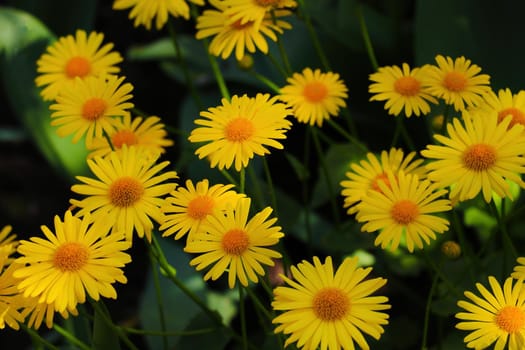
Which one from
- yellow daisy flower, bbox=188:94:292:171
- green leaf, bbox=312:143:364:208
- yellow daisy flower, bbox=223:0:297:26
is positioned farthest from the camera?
green leaf, bbox=312:143:364:208

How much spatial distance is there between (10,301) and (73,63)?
35cm

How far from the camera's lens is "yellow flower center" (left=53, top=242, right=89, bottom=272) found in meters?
0.64

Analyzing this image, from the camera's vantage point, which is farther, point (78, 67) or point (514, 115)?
point (78, 67)

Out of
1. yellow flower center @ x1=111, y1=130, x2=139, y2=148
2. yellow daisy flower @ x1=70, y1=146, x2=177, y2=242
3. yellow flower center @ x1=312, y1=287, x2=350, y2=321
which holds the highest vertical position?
yellow flower center @ x1=111, y1=130, x2=139, y2=148

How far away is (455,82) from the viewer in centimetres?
76

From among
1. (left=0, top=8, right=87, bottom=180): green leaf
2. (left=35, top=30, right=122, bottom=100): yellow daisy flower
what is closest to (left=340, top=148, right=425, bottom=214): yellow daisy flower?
(left=35, top=30, right=122, bottom=100): yellow daisy flower

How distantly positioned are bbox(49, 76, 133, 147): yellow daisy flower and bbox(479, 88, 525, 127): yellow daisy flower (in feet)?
1.15

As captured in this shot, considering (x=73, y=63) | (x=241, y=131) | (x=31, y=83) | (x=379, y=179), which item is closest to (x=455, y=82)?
(x=379, y=179)

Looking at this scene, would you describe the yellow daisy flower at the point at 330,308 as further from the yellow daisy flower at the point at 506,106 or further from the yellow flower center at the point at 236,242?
the yellow daisy flower at the point at 506,106

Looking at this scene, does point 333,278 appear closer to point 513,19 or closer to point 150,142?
Result: point 150,142

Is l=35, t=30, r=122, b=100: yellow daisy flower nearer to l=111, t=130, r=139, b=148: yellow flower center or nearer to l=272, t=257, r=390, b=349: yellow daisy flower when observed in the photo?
l=111, t=130, r=139, b=148: yellow flower center

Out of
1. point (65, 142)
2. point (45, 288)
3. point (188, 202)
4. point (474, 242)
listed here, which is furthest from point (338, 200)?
point (45, 288)

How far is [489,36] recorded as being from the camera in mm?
1168

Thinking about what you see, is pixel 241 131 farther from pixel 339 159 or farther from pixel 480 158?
pixel 339 159
